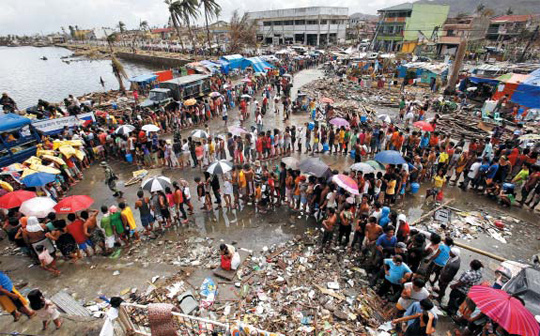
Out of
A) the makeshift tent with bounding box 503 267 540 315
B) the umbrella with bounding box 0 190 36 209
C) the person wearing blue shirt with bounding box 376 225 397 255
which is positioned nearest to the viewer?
the makeshift tent with bounding box 503 267 540 315

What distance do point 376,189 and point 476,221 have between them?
3202 mm

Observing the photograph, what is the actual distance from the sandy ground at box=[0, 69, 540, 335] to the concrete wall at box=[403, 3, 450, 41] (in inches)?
2022

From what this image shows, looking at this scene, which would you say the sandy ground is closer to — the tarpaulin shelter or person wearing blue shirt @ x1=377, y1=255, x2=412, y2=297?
person wearing blue shirt @ x1=377, y1=255, x2=412, y2=297

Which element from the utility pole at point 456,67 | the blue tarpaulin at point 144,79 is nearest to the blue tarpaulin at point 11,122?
the blue tarpaulin at point 144,79

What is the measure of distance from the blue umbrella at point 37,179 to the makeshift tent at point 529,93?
24695 mm

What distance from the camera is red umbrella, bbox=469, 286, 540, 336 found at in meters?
3.47

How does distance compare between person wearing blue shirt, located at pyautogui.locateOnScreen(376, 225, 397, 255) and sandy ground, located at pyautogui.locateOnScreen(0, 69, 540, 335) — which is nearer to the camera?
person wearing blue shirt, located at pyautogui.locateOnScreen(376, 225, 397, 255)

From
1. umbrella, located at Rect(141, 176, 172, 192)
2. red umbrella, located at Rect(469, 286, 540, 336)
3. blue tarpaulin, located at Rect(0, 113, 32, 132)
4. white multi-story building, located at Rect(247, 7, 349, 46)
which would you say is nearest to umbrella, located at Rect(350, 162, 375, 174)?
red umbrella, located at Rect(469, 286, 540, 336)

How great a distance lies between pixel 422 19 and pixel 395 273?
198 ft

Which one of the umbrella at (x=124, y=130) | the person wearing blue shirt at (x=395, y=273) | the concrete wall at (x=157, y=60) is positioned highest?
the concrete wall at (x=157, y=60)

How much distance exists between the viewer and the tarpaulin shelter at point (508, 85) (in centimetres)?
1686

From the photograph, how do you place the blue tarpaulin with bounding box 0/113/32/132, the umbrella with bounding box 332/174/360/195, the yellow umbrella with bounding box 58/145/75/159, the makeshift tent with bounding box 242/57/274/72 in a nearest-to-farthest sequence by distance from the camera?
the umbrella with bounding box 332/174/360/195 < the yellow umbrella with bounding box 58/145/75/159 < the blue tarpaulin with bounding box 0/113/32/132 < the makeshift tent with bounding box 242/57/274/72

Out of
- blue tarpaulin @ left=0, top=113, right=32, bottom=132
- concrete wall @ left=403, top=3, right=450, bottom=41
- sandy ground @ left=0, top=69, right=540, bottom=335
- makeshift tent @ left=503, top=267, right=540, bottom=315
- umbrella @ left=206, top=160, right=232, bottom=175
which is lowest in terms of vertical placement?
sandy ground @ left=0, top=69, right=540, bottom=335

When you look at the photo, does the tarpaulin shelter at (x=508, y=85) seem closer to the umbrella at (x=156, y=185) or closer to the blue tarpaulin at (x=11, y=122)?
the umbrella at (x=156, y=185)
